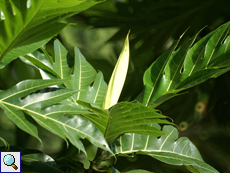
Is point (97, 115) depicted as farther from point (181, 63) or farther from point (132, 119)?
point (181, 63)

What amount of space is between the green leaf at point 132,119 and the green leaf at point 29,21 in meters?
0.20

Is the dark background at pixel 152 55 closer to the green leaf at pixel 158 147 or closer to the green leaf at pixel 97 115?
the green leaf at pixel 158 147

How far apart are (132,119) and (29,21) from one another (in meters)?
0.28

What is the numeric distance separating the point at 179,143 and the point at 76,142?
0.35 meters

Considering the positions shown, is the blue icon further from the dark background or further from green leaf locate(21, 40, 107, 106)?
the dark background

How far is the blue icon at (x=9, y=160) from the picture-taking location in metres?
0.52

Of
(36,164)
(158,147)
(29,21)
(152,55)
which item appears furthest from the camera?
(152,55)

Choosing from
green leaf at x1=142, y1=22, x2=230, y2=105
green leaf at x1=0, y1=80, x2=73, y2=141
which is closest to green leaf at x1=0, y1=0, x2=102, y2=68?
green leaf at x1=0, y1=80, x2=73, y2=141

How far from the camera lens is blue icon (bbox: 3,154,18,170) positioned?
0.52m

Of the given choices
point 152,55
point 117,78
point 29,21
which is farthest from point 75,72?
point 152,55

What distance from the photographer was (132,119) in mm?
523

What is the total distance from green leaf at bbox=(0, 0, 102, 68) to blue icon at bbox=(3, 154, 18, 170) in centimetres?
20

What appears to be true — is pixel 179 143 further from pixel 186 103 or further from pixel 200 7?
pixel 200 7

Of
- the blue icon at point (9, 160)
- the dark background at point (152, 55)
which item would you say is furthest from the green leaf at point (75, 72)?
the dark background at point (152, 55)
